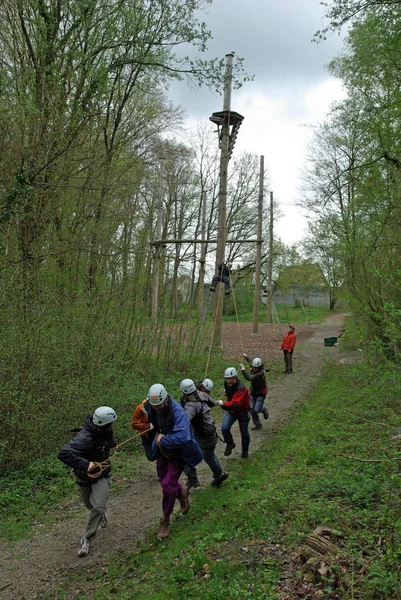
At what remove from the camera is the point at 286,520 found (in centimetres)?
511

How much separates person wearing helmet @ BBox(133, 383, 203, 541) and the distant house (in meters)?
27.1

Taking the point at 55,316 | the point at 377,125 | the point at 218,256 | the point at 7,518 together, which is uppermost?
the point at 377,125

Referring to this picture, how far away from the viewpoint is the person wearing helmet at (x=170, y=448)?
559cm

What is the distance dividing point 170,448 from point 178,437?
0.17m

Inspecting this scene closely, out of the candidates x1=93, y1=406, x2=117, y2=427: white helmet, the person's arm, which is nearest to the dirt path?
the person's arm

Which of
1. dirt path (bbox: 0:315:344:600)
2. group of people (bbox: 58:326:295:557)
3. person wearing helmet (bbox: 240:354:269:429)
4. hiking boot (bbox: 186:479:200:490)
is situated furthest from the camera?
person wearing helmet (bbox: 240:354:269:429)

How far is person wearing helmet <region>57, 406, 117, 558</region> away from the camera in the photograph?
535 cm

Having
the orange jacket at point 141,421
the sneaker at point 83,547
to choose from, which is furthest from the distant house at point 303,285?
the sneaker at point 83,547

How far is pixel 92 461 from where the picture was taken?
219 inches

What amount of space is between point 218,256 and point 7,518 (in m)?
12.3

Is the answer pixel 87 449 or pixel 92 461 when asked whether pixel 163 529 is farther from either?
pixel 87 449

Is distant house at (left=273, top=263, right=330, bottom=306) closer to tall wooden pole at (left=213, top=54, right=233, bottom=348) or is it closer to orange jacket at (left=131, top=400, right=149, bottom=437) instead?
tall wooden pole at (left=213, top=54, right=233, bottom=348)

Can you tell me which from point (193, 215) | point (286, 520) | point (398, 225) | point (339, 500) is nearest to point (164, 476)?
point (286, 520)

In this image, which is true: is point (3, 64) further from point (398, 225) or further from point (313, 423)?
point (313, 423)
